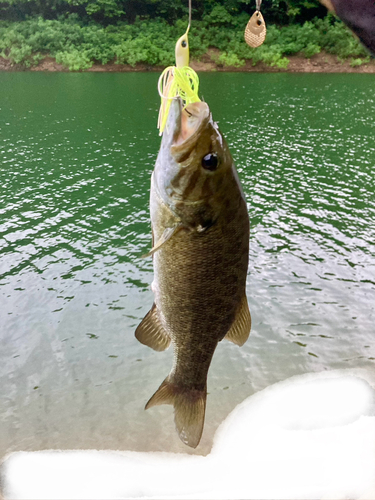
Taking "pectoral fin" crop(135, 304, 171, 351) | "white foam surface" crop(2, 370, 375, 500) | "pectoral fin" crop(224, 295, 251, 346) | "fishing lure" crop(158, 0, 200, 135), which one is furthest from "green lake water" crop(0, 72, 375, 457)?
"fishing lure" crop(158, 0, 200, 135)

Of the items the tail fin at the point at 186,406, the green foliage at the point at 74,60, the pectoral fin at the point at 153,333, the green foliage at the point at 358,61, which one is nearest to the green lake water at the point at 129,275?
the tail fin at the point at 186,406

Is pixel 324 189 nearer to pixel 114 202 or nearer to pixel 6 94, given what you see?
pixel 114 202

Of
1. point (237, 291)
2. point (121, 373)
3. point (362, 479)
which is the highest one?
point (237, 291)

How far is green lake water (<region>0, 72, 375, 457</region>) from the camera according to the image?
5703mm

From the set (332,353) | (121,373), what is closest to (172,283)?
(121,373)

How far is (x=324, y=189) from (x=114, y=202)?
6.12 meters

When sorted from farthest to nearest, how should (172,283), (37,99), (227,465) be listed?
(37,99) → (227,465) → (172,283)

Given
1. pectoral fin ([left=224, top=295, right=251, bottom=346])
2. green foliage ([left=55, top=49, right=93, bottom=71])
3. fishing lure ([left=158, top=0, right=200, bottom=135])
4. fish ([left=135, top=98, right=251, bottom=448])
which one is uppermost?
fishing lure ([left=158, top=0, right=200, bottom=135])

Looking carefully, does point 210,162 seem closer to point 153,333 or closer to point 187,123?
point 187,123

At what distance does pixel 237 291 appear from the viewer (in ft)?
6.28

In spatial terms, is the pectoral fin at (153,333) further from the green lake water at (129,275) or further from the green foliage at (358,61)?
the green foliage at (358,61)

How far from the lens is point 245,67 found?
37.3 meters

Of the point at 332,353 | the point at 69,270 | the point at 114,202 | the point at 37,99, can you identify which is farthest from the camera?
the point at 37,99

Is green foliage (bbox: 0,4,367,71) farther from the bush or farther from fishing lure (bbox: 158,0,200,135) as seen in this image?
fishing lure (bbox: 158,0,200,135)
